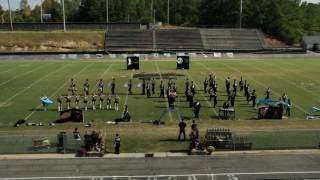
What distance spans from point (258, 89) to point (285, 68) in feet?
64.7

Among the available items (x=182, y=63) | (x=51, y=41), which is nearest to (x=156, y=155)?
(x=182, y=63)

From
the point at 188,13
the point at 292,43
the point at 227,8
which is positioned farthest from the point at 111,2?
the point at 292,43

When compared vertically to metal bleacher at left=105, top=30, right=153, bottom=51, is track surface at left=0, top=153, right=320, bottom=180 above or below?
below

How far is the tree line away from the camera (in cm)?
12550

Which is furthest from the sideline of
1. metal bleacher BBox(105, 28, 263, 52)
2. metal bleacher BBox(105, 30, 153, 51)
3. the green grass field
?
metal bleacher BBox(105, 30, 153, 51)

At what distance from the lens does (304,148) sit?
23.0m

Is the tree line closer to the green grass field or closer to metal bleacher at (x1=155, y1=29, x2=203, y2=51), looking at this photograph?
metal bleacher at (x1=155, y1=29, x2=203, y2=51)

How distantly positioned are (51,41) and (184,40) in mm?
25066

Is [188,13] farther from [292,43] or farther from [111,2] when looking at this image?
[292,43]

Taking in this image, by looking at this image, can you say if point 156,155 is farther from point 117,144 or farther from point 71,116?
point 71,116

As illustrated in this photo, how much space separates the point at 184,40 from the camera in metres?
98.1

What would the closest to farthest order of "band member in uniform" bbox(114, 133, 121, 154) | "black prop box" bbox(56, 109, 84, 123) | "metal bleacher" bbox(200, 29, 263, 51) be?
1. "band member in uniform" bbox(114, 133, 121, 154)
2. "black prop box" bbox(56, 109, 84, 123)
3. "metal bleacher" bbox(200, 29, 263, 51)

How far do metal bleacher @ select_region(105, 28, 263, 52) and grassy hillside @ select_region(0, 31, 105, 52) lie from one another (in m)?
2.91

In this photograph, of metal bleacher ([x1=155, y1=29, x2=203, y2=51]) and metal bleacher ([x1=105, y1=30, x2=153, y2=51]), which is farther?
metal bleacher ([x1=155, y1=29, x2=203, y2=51])
